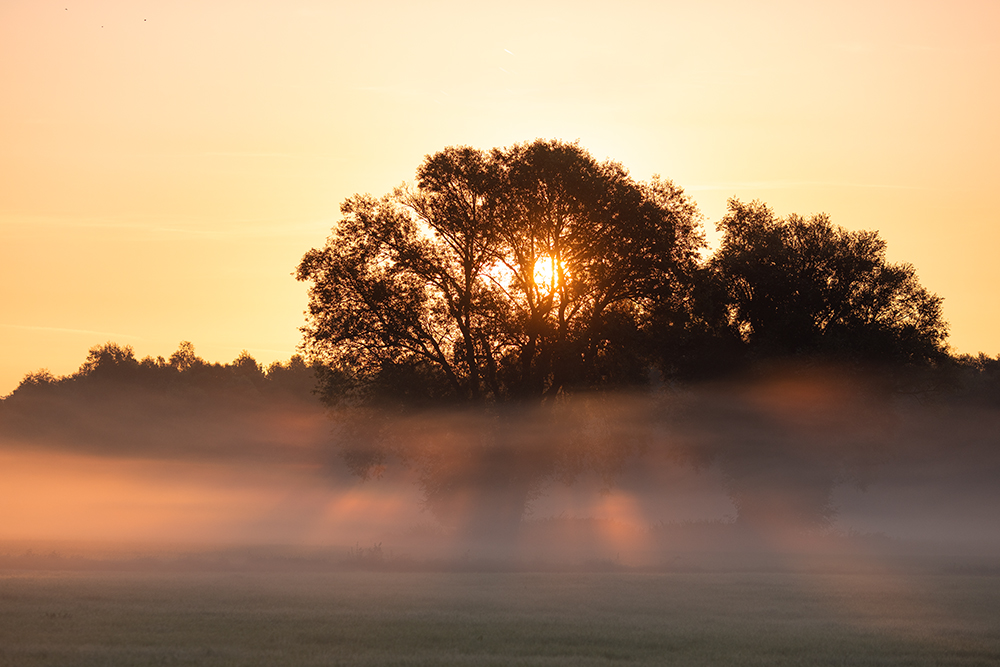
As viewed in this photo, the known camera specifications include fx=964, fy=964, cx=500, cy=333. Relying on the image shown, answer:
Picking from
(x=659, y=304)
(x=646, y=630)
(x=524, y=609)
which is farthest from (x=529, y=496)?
(x=646, y=630)

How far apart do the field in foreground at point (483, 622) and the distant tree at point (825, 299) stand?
18.4m

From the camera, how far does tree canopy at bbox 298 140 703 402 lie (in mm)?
49375

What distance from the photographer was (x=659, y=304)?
51.0 metres

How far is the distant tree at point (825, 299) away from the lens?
166ft

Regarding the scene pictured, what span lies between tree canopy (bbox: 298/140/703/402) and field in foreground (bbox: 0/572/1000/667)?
16969mm

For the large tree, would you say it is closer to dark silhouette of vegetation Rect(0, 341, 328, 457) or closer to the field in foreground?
the field in foreground

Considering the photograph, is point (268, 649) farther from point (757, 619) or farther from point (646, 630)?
point (757, 619)

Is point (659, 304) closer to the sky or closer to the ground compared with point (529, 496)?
closer to the sky

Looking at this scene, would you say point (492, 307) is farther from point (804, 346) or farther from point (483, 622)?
point (483, 622)

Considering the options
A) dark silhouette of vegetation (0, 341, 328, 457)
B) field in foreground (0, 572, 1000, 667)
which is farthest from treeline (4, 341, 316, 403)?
field in foreground (0, 572, 1000, 667)

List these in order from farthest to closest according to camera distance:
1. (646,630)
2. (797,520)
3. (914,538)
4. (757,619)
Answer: (914,538) < (797,520) < (757,619) < (646,630)

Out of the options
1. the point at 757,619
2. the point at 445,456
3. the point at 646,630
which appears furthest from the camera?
the point at 445,456

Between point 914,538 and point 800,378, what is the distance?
18.9 m

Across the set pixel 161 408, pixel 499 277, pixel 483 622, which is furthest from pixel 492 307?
pixel 161 408
